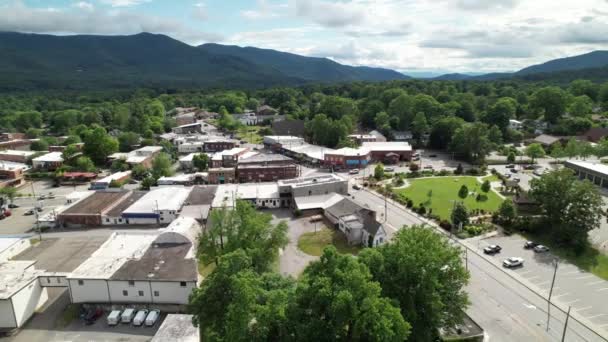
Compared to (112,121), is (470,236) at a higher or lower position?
lower

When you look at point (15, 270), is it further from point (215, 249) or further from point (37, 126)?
point (37, 126)

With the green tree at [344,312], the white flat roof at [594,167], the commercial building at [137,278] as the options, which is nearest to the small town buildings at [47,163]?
the commercial building at [137,278]

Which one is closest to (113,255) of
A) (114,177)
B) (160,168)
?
(160,168)

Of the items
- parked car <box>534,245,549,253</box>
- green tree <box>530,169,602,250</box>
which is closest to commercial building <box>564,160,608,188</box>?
green tree <box>530,169,602,250</box>

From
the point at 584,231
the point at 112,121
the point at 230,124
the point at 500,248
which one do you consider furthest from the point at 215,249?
the point at 112,121

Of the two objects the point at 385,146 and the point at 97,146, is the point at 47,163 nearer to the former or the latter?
the point at 97,146

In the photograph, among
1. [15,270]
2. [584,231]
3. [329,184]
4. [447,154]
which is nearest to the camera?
[15,270]
